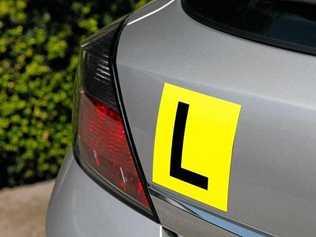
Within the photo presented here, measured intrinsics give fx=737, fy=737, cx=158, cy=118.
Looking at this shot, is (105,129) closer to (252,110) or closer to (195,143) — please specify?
(195,143)

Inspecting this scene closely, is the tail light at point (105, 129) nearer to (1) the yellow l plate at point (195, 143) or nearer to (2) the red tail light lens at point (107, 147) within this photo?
(2) the red tail light lens at point (107, 147)

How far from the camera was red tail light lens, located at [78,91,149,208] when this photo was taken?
1576 millimetres

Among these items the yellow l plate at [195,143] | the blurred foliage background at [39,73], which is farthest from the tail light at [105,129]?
the blurred foliage background at [39,73]

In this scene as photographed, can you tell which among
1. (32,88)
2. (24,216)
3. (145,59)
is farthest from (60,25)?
(145,59)

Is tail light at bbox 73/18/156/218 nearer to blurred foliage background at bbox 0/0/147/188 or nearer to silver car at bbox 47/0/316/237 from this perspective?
silver car at bbox 47/0/316/237

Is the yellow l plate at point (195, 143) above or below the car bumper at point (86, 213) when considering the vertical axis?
above

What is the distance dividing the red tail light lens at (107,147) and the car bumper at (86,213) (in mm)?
36

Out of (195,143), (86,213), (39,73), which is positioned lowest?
(39,73)

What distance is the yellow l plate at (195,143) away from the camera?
1.35 m

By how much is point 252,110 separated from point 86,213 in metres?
0.52

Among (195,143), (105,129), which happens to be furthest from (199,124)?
(105,129)

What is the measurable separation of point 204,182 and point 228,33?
12.0 inches

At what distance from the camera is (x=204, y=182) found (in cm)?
140

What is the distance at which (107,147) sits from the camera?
1.64 meters
